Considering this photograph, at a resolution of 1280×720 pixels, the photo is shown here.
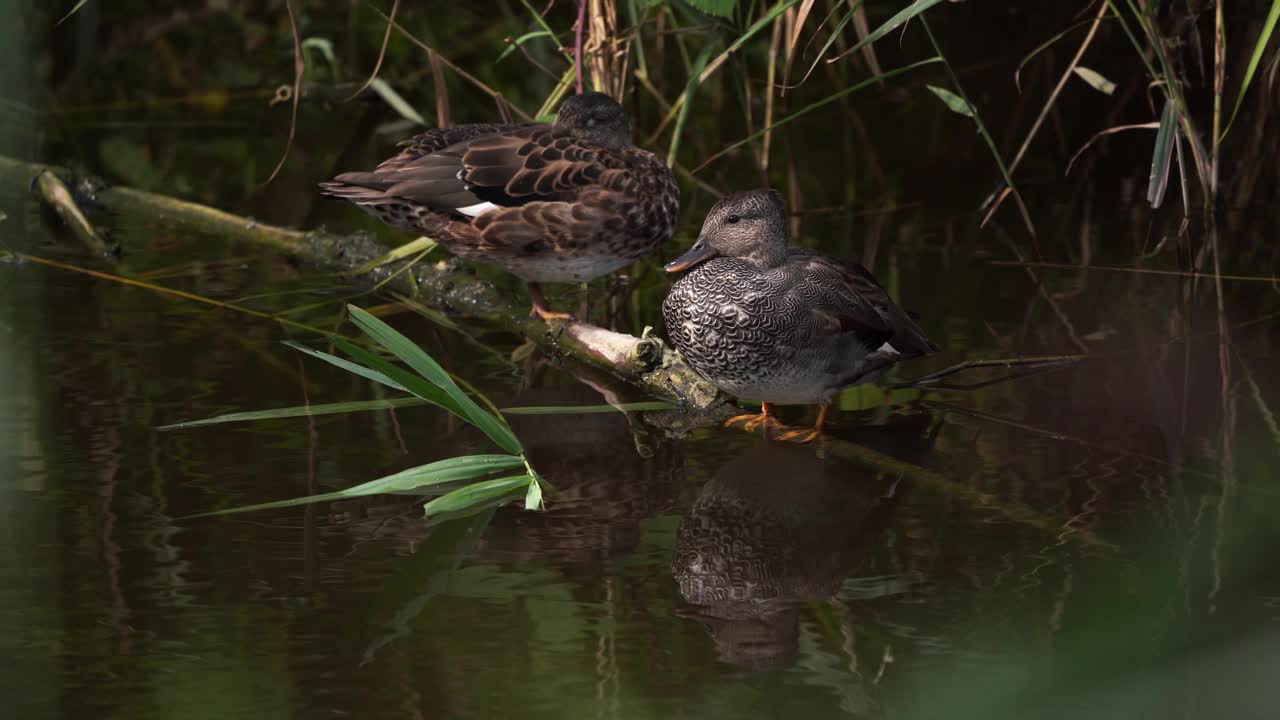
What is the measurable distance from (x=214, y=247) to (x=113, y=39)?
376cm

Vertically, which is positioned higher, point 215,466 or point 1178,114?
point 1178,114

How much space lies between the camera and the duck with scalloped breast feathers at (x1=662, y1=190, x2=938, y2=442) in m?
3.94

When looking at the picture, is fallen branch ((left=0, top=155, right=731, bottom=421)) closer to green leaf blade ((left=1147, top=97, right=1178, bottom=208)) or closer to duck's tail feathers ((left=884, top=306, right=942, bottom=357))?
duck's tail feathers ((left=884, top=306, right=942, bottom=357))

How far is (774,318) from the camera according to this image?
3941mm

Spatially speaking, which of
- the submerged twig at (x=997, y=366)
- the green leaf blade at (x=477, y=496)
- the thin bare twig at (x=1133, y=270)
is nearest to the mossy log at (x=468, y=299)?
the submerged twig at (x=997, y=366)

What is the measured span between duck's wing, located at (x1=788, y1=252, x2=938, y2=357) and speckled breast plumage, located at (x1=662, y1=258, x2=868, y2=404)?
0.06 ft

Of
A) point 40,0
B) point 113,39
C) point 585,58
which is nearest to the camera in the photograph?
point 585,58

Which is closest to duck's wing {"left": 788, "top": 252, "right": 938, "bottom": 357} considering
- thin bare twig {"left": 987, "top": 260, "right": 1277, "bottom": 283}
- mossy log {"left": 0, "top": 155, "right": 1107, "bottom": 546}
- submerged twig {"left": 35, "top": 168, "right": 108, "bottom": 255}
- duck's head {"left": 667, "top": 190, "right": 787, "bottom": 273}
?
duck's head {"left": 667, "top": 190, "right": 787, "bottom": 273}

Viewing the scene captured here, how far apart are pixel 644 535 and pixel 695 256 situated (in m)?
1.16

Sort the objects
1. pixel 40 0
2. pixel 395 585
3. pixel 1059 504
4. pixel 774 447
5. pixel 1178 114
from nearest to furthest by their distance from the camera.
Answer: pixel 395 585, pixel 1059 504, pixel 774 447, pixel 1178 114, pixel 40 0

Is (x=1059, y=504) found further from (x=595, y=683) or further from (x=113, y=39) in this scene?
(x=113, y=39)

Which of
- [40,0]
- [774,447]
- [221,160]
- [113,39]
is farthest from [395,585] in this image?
[113,39]

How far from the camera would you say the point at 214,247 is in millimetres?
6062

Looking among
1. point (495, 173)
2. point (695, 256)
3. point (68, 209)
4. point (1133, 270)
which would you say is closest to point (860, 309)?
point (695, 256)
